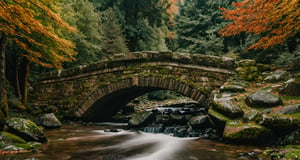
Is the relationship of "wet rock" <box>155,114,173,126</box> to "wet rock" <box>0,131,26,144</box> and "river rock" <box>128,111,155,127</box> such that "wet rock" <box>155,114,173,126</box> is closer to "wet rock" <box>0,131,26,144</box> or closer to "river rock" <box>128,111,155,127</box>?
"river rock" <box>128,111,155,127</box>

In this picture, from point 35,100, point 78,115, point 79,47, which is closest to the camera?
point 78,115

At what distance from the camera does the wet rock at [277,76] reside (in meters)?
7.17

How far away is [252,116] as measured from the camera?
5.30m

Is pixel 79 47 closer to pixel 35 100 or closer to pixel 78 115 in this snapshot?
pixel 35 100

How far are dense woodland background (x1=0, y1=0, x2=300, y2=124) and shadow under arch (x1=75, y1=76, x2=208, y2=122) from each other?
6.47 ft

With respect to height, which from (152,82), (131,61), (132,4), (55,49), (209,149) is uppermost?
(132,4)

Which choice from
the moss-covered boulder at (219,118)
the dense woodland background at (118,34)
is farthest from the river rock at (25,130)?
the moss-covered boulder at (219,118)

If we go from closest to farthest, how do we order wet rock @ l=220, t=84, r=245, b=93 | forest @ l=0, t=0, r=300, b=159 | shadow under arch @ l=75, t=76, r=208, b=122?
forest @ l=0, t=0, r=300, b=159 → wet rock @ l=220, t=84, r=245, b=93 → shadow under arch @ l=75, t=76, r=208, b=122

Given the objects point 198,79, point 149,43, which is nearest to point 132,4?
point 149,43

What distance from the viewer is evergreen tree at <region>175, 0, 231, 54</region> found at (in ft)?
47.1

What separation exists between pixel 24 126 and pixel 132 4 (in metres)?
18.8

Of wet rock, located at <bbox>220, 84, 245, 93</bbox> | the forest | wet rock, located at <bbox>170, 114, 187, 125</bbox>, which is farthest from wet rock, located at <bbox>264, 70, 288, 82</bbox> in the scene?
wet rock, located at <bbox>170, 114, 187, 125</bbox>

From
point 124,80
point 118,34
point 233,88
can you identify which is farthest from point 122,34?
point 233,88

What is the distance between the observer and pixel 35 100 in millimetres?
11562
